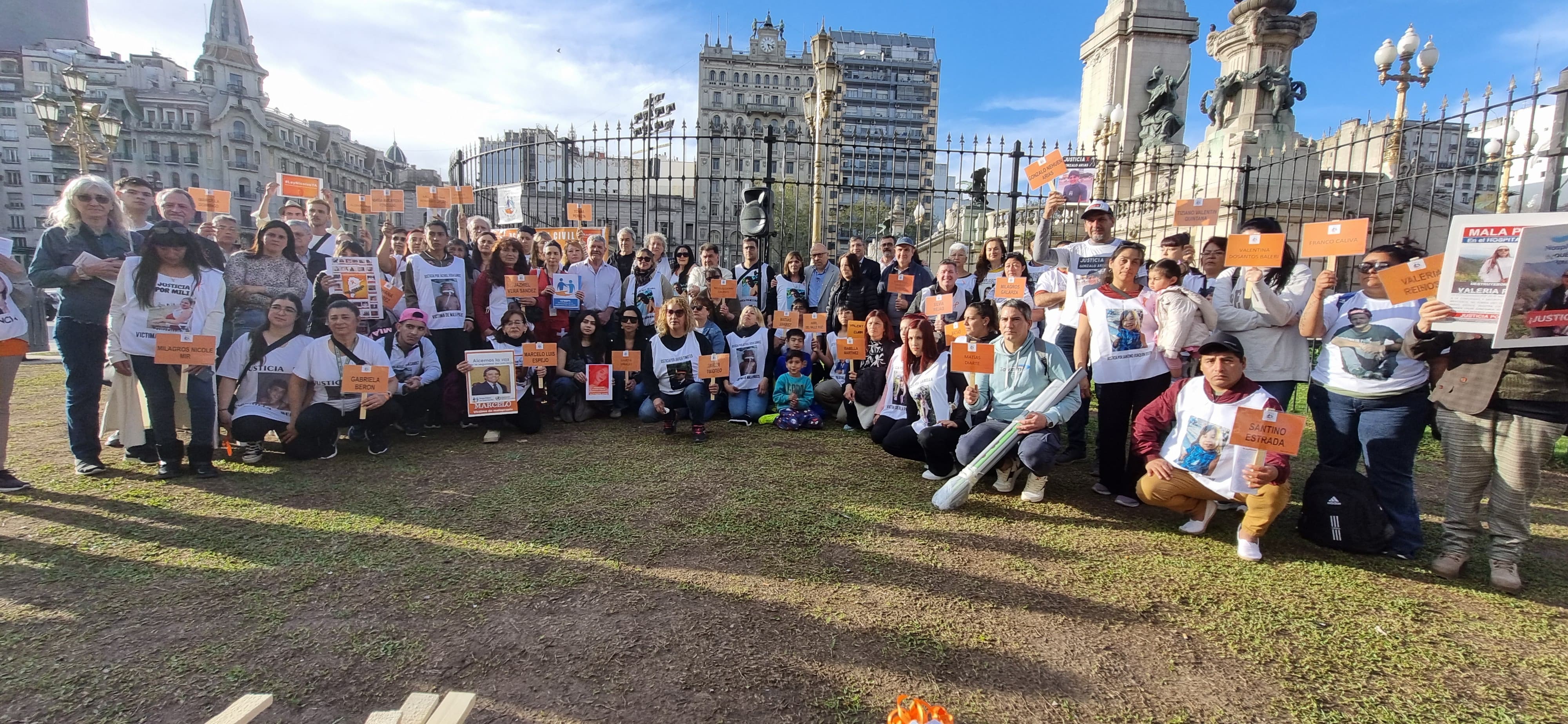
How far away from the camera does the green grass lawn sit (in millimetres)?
2449

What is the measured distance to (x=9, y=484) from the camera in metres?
4.29

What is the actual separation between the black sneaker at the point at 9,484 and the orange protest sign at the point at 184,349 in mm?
1082

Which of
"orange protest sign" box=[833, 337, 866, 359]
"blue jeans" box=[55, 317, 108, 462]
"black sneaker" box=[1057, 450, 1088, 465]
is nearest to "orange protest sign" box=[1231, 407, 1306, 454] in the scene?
"black sneaker" box=[1057, 450, 1088, 465]

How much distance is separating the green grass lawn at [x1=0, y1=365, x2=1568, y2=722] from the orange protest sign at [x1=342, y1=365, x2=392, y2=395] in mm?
729

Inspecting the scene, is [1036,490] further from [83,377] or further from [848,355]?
[83,377]

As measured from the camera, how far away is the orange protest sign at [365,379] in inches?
202

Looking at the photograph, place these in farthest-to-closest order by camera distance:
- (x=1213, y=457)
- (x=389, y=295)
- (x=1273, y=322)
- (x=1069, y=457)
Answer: (x=389, y=295) < (x=1069, y=457) < (x=1273, y=322) < (x=1213, y=457)

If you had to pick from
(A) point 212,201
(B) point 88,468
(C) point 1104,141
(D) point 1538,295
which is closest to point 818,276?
(D) point 1538,295

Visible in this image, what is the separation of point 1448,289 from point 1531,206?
730 centimetres

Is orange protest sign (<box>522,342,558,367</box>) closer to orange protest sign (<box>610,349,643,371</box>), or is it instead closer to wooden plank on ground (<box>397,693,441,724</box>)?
orange protest sign (<box>610,349,643,371</box>)

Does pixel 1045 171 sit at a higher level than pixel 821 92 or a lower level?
lower

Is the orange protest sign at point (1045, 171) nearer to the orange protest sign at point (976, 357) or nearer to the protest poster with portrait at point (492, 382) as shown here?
the orange protest sign at point (976, 357)

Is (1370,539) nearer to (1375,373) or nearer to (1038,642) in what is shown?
(1375,373)

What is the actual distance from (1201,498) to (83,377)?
285 inches
